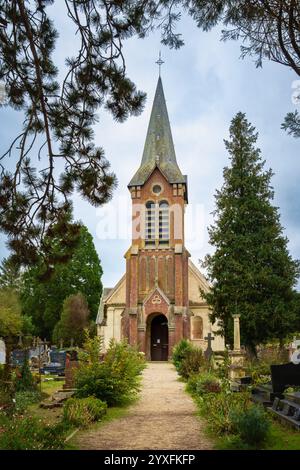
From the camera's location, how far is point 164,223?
34875mm

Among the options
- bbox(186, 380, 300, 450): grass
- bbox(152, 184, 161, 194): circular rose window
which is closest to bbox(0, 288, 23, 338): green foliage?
bbox(152, 184, 161, 194): circular rose window

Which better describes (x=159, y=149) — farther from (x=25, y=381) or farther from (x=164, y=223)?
(x=25, y=381)

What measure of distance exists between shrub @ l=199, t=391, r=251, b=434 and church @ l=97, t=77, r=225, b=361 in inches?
817

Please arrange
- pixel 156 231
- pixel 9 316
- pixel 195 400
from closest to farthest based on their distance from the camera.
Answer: pixel 195 400, pixel 9 316, pixel 156 231

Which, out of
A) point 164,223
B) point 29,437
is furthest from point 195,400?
point 164,223

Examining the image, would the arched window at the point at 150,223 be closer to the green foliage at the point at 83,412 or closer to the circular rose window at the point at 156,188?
the circular rose window at the point at 156,188

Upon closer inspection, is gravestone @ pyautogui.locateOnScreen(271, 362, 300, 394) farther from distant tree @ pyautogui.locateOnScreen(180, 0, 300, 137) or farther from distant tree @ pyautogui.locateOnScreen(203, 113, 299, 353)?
distant tree @ pyautogui.locateOnScreen(203, 113, 299, 353)

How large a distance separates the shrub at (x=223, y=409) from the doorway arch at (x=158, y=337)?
2161cm

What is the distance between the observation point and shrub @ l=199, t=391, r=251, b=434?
26.6 feet

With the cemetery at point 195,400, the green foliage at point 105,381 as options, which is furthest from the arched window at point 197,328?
the green foliage at point 105,381

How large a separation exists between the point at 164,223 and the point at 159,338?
8.17m
